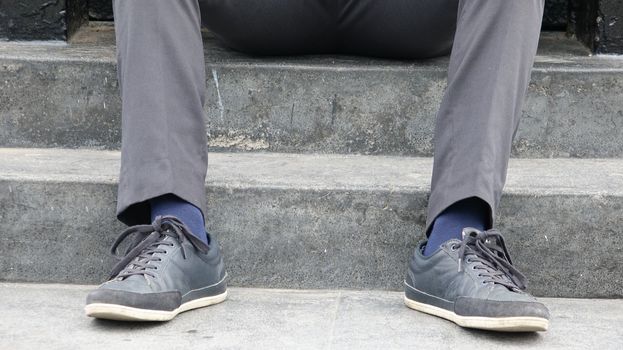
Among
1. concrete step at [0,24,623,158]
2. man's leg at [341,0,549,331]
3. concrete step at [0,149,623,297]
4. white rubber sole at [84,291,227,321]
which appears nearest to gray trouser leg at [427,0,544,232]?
man's leg at [341,0,549,331]

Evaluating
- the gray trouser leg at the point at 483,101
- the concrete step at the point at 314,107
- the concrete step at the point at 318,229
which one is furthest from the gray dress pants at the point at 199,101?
the concrete step at the point at 314,107

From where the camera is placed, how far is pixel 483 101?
188 centimetres

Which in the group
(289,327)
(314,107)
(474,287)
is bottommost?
(289,327)

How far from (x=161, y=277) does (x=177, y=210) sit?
0.17 metres

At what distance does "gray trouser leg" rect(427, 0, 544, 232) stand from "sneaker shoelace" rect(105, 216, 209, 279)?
505 mm

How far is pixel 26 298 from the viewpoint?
199 centimetres

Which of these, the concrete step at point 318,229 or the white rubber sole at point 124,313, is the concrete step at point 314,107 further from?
the white rubber sole at point 124,313

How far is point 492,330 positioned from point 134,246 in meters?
0.73

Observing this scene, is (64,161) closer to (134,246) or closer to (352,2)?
(134,246)

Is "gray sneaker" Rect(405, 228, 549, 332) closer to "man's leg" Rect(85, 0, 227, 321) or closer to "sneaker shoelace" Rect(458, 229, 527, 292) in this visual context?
"sneaker shoelace" Rect(458, 229, 527, 292)

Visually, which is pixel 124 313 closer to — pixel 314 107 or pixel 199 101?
pixel 199 101

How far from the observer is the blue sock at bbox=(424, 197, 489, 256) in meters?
1.90

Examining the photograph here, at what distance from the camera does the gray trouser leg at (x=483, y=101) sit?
1.87 m

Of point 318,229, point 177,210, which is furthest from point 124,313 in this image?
point 318,229
